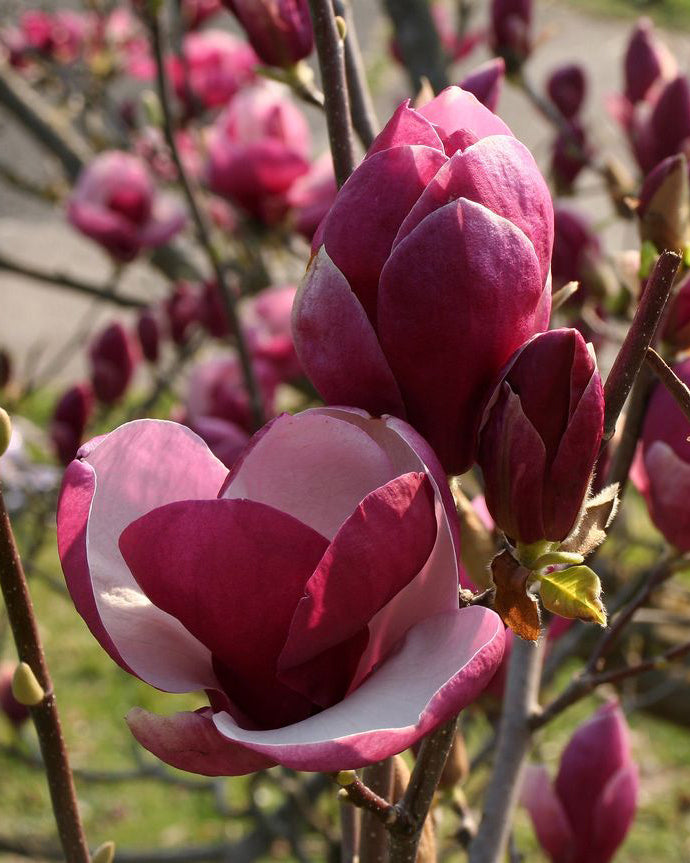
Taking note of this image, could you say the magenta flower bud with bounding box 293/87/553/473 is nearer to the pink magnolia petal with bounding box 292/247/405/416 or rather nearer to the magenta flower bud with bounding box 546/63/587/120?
the pink magnolia petal with bounding box 292/247/405/416

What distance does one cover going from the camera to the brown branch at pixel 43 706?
425 millimetres

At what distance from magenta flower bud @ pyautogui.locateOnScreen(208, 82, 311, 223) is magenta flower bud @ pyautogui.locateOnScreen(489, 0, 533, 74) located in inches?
12.1

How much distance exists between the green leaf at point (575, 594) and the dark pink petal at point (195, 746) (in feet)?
0.38

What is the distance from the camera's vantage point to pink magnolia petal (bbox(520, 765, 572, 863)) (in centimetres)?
76

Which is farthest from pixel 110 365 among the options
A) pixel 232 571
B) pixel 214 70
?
pixel 232 571

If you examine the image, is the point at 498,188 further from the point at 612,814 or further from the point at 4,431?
the point at 612,814

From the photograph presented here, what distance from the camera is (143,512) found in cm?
43

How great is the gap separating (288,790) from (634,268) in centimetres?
74

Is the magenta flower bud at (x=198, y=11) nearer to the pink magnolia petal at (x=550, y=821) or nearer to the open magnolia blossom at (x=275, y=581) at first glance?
the pink magnolia petal at (x=550, y=821)

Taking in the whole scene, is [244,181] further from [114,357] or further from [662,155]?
[662,155]

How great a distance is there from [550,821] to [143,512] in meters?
0.46

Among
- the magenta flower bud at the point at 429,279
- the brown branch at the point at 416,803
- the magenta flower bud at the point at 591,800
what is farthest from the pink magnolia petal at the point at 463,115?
the magenta flower bud at the point at 591,800

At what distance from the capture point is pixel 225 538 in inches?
15.4

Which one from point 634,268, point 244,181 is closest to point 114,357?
point 244,181
